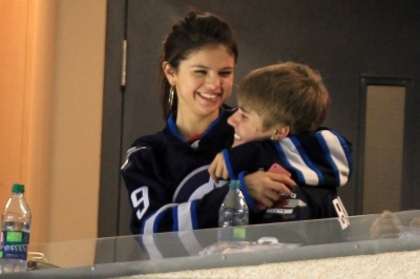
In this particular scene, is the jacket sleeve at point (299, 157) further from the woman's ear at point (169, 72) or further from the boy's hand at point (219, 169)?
the woman's ear at point (169, 72)

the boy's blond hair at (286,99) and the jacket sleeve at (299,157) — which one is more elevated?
the boy's blond hair at (286,99)

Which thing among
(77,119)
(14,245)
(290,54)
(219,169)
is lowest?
(14,245)

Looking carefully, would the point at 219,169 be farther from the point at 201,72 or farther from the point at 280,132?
the point at 201,72

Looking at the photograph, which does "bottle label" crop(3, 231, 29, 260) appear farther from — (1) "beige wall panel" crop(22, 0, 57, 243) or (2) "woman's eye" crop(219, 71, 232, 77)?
(1) "beige wall panel" crop(22, 0, 57, 243)

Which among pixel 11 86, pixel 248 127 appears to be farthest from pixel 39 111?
pixel 248 127

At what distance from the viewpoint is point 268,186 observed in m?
1.60

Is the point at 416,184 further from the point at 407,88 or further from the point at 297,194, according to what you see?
the point at 297,194

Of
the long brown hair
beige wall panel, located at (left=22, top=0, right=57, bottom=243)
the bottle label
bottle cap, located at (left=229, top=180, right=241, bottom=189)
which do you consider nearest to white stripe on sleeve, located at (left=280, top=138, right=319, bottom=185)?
bottle cap, located at (left=229, top=180, right=241, bottom=189)

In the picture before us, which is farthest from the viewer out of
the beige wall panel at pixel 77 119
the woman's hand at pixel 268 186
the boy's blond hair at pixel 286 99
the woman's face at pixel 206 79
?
the beige wall panel at pixel 77 119

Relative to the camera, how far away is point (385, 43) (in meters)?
3.02

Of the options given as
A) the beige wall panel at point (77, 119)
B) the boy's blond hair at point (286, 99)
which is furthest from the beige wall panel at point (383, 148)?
the boy's blond hair at point (286, 99)

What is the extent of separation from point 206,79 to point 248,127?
0.22 meters

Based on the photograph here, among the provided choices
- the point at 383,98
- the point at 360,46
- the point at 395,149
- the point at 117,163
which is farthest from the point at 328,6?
the point at 117,163

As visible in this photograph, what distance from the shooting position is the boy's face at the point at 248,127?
1721mm
